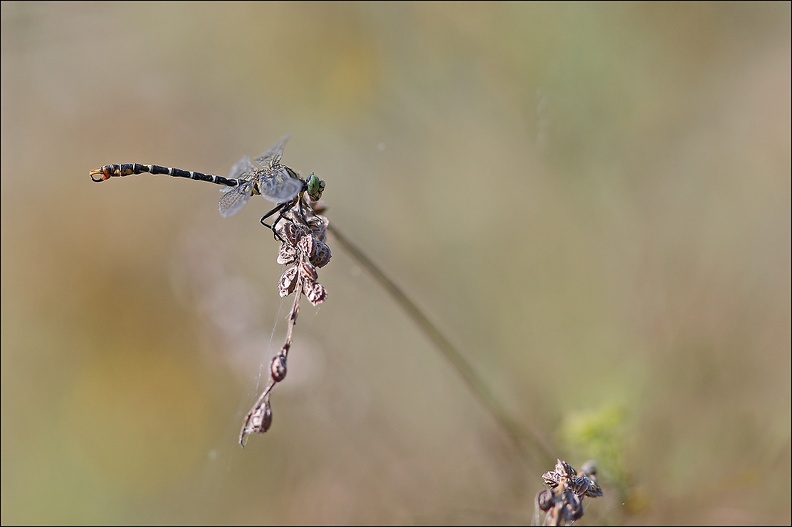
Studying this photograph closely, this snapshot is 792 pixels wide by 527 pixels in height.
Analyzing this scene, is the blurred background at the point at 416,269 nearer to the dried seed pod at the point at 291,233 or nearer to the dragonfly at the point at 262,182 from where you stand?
the dragonfly at the point at 262,182

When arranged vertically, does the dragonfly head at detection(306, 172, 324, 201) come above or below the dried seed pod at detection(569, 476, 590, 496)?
above

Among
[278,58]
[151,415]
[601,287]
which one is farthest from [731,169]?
[151,415]

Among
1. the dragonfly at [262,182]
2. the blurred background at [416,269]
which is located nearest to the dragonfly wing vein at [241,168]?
the dragonfly at [262,182]

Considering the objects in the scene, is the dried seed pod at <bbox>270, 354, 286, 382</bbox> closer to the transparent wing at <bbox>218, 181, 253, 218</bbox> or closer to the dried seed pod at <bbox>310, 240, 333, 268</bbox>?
the dried seed pod at <bbox>310, 240, 333, 268</bbox>

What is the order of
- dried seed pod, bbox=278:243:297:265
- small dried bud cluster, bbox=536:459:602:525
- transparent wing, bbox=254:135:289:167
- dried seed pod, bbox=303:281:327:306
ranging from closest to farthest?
small dried bud cluster, bbox=536:459:602:525, dried seed pod, bbox=303:281:327:306, dried seed pod, bbox=278:243:297:265, transparent wing, bbox=254:135:289:167

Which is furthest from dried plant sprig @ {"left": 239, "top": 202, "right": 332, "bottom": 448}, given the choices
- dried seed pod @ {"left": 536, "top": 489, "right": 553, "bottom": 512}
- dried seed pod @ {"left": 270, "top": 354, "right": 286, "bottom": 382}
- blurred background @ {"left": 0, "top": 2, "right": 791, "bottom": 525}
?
blurred background @ {"left": 0, "top": 2, "right": 791, "bottom": 525}
